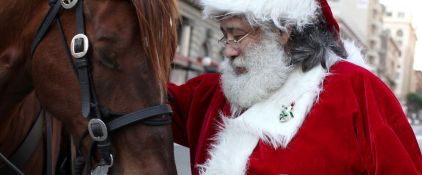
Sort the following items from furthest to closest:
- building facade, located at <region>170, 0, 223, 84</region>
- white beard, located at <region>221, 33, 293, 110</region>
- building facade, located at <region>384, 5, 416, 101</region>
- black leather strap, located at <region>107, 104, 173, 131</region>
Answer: building facade, located at <region>384, 5, 416, 101</region>
building facade, located at <region>170, 0, 223, 84</region>
white beard, located at <region>221, 33, 293, 110</region>
black leather strap, located at <region>107, 104, 173, 131</region>

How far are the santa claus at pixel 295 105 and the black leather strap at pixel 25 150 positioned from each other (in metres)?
0.77

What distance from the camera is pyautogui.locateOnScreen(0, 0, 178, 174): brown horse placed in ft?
6.85

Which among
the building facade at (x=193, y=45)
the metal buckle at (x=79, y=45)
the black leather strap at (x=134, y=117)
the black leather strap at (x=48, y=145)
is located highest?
the metal buckle at (x=79, y=45)

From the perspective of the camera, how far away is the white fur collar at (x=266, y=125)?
2.66m

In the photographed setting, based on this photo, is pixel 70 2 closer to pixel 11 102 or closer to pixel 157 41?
pixel 157 41

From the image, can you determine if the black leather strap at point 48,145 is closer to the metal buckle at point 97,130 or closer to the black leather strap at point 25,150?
the black leather strap at point 25,150

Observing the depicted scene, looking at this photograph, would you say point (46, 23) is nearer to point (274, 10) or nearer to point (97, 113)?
point (97, 113)

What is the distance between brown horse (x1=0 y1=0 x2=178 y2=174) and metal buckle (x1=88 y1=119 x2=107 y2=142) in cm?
1

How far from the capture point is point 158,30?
213 cm

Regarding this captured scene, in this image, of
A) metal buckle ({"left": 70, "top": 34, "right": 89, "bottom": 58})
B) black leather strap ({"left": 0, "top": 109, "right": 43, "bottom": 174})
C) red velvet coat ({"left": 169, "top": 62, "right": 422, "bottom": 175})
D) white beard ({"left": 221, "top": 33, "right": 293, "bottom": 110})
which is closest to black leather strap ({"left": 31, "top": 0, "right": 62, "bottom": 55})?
A: metal buckle ({"left": 70, "top": 34, "right": 89, "bottom": 58})

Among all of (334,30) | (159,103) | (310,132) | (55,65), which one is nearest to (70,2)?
(55,65)

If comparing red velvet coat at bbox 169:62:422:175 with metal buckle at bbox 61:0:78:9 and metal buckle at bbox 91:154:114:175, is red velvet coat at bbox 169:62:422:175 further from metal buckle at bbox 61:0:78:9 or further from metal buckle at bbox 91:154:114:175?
metal buckle at bbox 61:0:78:9

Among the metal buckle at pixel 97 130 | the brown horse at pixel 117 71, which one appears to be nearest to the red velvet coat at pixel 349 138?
the brown horse at pixel 117 71

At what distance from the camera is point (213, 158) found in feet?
9.28
